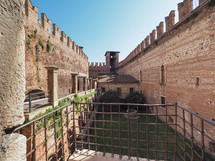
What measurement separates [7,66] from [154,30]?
11090 millimetres

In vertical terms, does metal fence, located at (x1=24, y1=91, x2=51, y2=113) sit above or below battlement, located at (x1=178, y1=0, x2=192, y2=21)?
below

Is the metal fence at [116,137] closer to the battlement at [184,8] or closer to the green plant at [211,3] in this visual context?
the green plant at [211,3]

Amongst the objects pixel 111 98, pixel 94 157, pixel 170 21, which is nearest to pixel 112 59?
pixel 111 98

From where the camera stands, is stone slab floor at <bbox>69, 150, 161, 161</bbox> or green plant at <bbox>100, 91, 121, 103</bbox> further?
green plant at <bbox>100, 91, 121, 103</bbox>

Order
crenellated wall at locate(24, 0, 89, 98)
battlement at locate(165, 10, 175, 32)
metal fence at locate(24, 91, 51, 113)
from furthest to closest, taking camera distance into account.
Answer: battlement at locate(165, 10, 175, 32) < crenellated wall at locate(24, 0, 89, 98) < metal fence at locate(24, 91, 51, 113)

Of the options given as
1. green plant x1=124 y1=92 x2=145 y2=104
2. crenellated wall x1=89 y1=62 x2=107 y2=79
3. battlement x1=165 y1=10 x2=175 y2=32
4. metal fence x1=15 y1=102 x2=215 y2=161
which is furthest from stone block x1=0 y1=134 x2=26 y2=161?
crenellated wall x1=89 y1=62 x2=107 y2=79

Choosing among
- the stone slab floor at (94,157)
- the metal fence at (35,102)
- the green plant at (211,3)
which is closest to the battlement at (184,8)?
the green plant at (211,3)

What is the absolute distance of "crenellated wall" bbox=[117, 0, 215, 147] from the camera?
4.82 metres

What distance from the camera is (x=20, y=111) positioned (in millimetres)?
873

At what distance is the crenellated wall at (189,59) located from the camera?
4820 millimetres

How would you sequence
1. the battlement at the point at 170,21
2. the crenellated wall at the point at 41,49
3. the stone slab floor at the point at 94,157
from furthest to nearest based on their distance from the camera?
the battlement at the point at 170,21 < the crenellated wall at the point at 41,49 < the stone slab floor at the point at 94,157

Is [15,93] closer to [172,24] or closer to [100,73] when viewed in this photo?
[172,24]

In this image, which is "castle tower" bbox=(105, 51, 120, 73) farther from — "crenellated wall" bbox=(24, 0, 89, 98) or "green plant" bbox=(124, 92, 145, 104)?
"crenellated wall" bbox=(24, 0, 89, 98)

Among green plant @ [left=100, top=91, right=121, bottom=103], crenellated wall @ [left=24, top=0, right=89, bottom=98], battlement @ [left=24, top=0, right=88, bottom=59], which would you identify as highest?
battlement @ [left=24, top=0, right=88, bottom=59]
